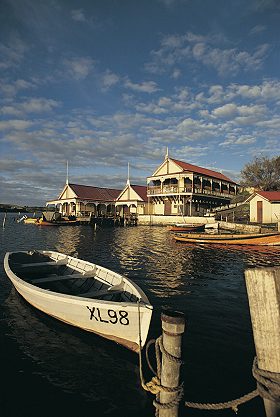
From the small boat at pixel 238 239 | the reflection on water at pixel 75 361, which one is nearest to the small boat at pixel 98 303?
the reflection on water at pixel 75 361

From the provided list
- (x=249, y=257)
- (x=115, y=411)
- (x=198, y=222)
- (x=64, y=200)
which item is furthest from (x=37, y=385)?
(x=64, y=200)

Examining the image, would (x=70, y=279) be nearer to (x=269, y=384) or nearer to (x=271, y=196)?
(x=269, y=384)

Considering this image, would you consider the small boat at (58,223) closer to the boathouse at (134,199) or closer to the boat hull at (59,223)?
the boat hull at (59,223)

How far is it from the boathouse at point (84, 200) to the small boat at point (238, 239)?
31.3m

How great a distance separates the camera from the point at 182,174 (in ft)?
150

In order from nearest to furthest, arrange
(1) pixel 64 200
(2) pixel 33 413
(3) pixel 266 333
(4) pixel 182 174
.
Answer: (3) pixel 266 333
(2) pixel 33 413
(4) pixel 182 174
(1) pixel 64 200

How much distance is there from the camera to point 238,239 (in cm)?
2412

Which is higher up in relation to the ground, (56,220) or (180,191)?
(180,191)

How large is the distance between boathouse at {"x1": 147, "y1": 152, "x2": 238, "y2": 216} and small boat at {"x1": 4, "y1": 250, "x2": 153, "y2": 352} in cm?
3602

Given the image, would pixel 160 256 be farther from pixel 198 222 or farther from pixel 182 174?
pixel 182 174

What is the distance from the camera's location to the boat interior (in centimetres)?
766

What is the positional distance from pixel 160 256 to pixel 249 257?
6.59 m

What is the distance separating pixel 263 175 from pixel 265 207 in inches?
1025

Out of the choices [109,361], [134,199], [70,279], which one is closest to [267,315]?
[109,361]
